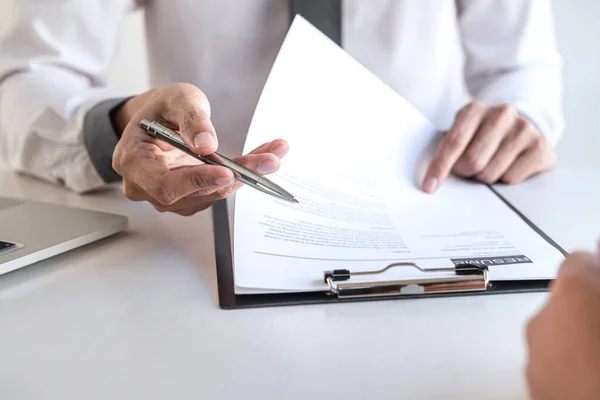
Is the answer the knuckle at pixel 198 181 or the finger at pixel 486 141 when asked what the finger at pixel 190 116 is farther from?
the finger at pixel 486 141

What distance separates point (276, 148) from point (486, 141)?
0.36 m

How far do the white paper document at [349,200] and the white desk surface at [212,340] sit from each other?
4 cm

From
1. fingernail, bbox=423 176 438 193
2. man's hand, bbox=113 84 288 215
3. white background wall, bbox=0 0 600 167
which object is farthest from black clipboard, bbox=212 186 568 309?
white background wall, bbox=0 0 600 167

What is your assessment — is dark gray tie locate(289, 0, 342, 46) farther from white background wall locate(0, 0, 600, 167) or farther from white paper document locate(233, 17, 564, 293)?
white background wall locate(0, 0, 600, 167)

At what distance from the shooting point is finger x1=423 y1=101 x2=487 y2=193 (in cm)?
75

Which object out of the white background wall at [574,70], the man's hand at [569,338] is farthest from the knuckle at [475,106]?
the white background wall at [574,70]

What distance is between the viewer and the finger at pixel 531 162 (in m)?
0.84

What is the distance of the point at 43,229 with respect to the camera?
0.61 metres

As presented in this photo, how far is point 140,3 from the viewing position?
45.1 inches

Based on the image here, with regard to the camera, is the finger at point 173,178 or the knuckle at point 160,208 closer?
the finger at point 173,178

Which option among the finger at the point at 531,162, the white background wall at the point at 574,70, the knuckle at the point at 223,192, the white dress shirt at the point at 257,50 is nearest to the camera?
the knuckle at the point at 223,192

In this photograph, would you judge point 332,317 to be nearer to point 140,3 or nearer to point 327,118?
point 327,118

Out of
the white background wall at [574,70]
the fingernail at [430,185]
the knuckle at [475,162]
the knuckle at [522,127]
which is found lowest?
the fingernail at [430,185]

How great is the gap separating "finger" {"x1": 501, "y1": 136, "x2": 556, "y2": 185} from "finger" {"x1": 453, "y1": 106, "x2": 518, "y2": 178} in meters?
0.04
